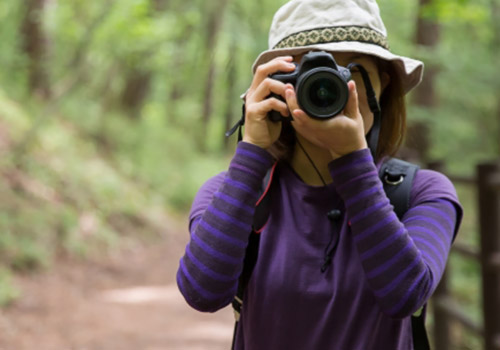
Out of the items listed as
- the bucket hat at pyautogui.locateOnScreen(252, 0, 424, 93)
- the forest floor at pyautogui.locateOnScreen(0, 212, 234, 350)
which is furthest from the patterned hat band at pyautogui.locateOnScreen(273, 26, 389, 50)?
the forest floor at pyautogui.locateOnScreen(0, 212, 234, 350)

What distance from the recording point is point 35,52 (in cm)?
1112

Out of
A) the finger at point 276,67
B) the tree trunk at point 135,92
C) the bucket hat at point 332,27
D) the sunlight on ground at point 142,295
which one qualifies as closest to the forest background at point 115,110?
the tree trunk at point 135,92

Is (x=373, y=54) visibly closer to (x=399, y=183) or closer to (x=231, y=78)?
(x=399, y=183)

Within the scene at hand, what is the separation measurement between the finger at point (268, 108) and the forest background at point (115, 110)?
383 centimetres

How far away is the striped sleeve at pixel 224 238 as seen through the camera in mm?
1368

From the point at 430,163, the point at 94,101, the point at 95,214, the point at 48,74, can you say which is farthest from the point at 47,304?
the point at 94,101

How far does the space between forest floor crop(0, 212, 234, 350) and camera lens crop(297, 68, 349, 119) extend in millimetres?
4492

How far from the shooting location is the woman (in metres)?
1.33

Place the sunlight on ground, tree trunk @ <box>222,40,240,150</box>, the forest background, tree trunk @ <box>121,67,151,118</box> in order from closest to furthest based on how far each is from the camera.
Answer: tree trunk @ <box>222,40,240,150</box> < the sunlight on ground < the forest background < tree trunk @ <box>121,67,151,118</box>

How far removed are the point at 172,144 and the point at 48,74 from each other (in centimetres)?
720

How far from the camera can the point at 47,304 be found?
6195 mm

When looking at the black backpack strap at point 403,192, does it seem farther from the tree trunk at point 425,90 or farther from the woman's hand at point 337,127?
the tree trunk at point 425,90

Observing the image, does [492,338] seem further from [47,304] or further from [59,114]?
[59,114]

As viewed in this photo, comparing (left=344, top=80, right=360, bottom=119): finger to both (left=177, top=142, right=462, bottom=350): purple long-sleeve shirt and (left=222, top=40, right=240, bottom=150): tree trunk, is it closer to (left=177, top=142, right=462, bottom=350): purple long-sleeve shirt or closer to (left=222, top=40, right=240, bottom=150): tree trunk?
(left=177, top=142, right=462, bottom=350): purple long-sleeve shirt
